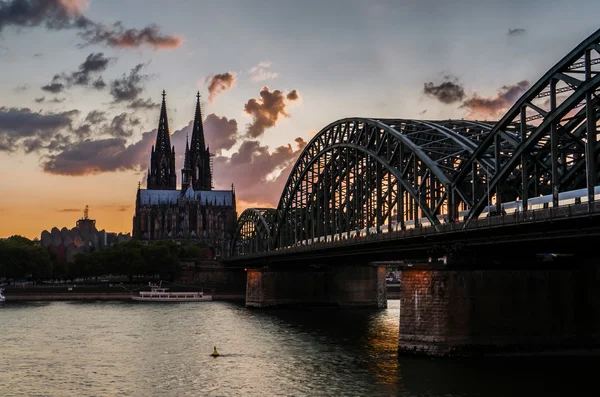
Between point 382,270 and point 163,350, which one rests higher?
point 382,270

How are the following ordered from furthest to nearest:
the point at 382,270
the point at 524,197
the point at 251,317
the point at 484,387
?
the point at 382,270 < the point at 251,317 < the point at 524,197 < the point at 484,387

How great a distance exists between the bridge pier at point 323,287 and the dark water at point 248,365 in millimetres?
29126

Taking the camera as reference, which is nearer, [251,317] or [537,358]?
[537,358]

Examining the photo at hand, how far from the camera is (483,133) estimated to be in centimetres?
7981

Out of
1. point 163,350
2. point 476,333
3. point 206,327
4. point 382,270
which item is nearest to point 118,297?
point 382,270

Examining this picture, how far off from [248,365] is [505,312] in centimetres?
1876

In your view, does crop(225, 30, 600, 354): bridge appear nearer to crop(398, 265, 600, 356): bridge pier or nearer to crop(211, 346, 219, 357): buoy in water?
crop(398, 265, 600, 356): bridge pier

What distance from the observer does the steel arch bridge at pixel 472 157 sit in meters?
53.0

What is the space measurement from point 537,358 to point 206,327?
4719 centimetres

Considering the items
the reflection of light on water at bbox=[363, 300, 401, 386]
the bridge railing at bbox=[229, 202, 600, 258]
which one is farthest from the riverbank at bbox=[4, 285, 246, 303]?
the bridge railing at bbox=[229, 202, 600, 258]

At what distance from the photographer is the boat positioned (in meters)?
166

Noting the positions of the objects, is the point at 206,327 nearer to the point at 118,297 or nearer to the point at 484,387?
the point at 484,387

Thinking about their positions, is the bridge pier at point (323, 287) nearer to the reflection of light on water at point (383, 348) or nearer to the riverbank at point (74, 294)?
the reflection of light on water at point (383, 348)

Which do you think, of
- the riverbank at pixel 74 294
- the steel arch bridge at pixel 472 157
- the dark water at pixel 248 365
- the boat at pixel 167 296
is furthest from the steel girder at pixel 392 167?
the riverbank at pixel 74 294
